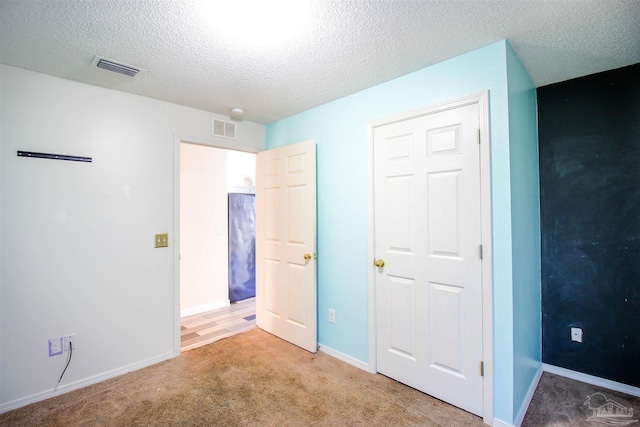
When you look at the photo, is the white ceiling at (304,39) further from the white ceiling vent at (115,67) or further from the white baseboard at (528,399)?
the white baseboard at (528,399)

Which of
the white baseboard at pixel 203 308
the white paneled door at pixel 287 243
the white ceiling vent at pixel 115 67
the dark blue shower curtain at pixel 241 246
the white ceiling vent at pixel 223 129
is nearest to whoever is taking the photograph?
the white ceiling vent at pixel 115 67

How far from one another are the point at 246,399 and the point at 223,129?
251 centimetres

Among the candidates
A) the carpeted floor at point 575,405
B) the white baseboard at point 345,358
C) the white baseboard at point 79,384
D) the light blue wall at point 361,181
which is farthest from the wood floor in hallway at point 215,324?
the carpeted floor at point 575,405

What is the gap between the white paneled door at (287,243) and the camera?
9.41 ft

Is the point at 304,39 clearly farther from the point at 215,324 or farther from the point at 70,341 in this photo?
the point at 215,324

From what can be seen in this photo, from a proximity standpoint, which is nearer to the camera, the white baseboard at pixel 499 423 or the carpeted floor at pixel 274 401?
the white baseboard at pixel 499 423

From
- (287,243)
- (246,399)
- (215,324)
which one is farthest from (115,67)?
(215,324)

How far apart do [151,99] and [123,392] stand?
2451mm

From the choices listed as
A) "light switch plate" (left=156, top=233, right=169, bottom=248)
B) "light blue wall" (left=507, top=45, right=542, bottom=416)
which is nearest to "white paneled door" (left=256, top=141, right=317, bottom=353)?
"light switch plate" (left=156, top=233, right=169, bottom=248)

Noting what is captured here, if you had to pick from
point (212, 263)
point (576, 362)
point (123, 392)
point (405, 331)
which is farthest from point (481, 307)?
point (212, 263)

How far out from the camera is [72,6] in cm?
149

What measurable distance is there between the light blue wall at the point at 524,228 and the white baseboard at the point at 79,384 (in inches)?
112

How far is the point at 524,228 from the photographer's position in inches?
81.6

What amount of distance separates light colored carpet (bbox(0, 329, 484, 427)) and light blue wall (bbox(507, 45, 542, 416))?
598 millimetres
